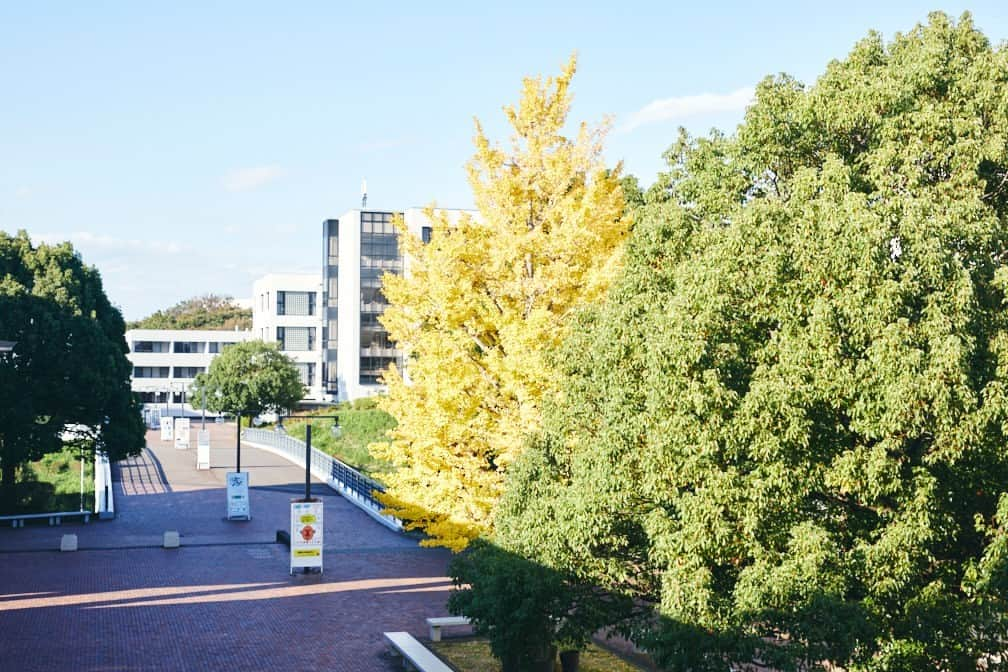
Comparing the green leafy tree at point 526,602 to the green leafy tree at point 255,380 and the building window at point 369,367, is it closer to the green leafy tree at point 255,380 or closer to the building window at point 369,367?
the green leafy tree at point 255,380

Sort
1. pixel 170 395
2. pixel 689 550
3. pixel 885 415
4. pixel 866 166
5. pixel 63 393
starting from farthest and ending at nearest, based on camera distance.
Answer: pixel 170 395 → pixel 63 393 → pixel 866 166 → pixel 689 550 → pixel 885 415

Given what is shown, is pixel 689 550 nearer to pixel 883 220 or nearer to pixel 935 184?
pixel 883 220

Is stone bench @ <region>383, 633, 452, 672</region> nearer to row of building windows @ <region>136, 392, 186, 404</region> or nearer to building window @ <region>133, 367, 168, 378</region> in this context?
row of building windows @ <region>136, 392, 186, 404</region>

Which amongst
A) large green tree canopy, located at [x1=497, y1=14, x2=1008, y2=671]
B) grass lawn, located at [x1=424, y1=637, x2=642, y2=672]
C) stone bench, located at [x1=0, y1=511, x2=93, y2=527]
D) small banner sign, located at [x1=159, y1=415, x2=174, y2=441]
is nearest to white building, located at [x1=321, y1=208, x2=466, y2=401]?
small banner sign, located at [x1=159, y1=415, x2=174, y2=441]

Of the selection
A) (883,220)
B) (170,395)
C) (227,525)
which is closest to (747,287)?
(883,220)

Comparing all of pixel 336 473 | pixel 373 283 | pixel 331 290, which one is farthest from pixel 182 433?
pixel 331 290

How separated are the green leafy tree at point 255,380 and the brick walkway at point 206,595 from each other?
1287 inches

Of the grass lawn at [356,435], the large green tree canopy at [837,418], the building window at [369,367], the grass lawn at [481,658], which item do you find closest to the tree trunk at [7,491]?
the grass lawn at [356,435]

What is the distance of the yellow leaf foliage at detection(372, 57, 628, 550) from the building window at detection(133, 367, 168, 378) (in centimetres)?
9748

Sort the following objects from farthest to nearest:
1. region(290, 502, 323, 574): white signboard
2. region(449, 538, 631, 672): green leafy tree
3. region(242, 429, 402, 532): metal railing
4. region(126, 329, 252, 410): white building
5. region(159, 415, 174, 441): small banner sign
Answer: region(126, 329, 252, 410): white building
region(159, 415, 174, 441): small banner sign
region(242, 429, 402, 532): metal railing
region(290, 502, 323, 574): white signboard
region(449, 538, 631, 672): green leafy tree

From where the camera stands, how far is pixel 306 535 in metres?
27.9

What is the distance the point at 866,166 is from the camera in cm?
1302

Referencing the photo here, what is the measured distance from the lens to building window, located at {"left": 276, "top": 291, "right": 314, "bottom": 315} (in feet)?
310

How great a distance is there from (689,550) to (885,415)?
97.7 inches
